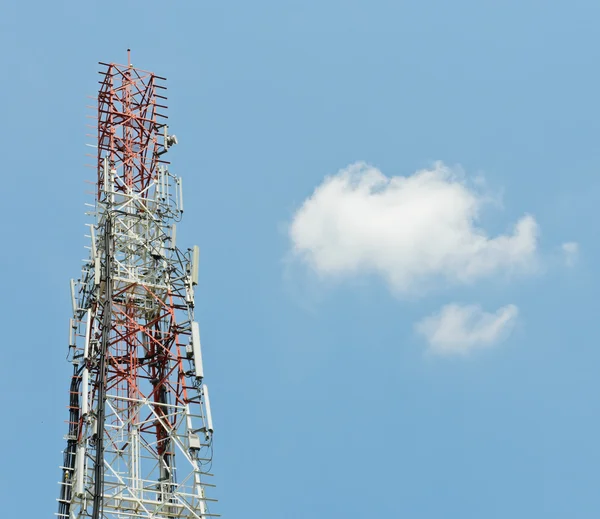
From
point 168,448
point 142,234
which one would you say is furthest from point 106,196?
point 168,448

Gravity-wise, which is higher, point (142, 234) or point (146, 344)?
point (142, 234)

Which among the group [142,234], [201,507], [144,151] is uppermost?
[144,151]

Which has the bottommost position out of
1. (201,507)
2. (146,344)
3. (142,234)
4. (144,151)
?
(201,507)

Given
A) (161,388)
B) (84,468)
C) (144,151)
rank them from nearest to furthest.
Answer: (84,468), (161,388), (144,151)

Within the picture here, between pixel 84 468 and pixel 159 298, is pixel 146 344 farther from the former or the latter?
pixel 84 468

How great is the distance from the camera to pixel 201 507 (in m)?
85.5

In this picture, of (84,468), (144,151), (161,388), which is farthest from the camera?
(144,151)

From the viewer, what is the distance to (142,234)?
95125 millimetres

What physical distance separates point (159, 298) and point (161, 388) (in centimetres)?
559

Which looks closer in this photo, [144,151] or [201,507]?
[201,507]

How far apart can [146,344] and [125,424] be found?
20.3 feet

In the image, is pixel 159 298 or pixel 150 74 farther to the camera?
pixel 150 74

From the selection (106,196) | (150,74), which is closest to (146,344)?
(106,196)

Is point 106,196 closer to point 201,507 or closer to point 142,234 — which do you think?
point 142,234
